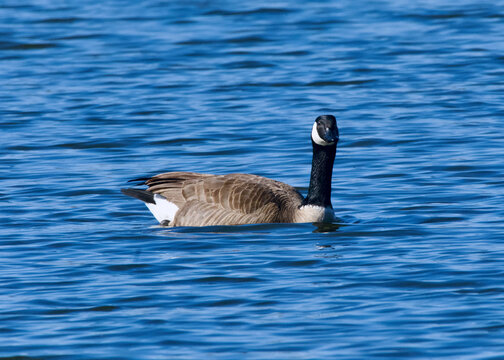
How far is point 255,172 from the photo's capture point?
14.8 m

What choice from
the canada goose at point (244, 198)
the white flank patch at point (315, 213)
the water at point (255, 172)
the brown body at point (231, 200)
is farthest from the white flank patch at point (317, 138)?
the water at point (255, 172)

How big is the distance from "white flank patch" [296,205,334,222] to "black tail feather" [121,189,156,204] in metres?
1.76

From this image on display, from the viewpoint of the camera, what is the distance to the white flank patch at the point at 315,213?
39.9 ft

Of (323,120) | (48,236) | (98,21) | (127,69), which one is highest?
(98,21)

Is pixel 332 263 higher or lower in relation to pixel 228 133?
lower

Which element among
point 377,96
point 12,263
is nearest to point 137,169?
point 12,263

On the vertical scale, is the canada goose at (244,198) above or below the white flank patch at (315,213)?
above

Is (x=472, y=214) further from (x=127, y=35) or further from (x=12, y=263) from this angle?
(x=127, y=35)

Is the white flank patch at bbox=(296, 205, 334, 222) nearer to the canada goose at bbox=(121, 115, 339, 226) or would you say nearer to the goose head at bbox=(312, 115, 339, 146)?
the canada goose at bbox=(121, 115, 339, 226)

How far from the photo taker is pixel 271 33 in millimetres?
25969

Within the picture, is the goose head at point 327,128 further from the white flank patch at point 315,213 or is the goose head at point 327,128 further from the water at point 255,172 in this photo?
the water at point 255,172

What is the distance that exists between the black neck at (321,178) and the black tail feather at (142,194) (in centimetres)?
179

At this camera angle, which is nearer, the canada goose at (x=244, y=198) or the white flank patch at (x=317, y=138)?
the canada goose at (x=244, y=198)

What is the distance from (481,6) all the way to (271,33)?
19.8 feet
